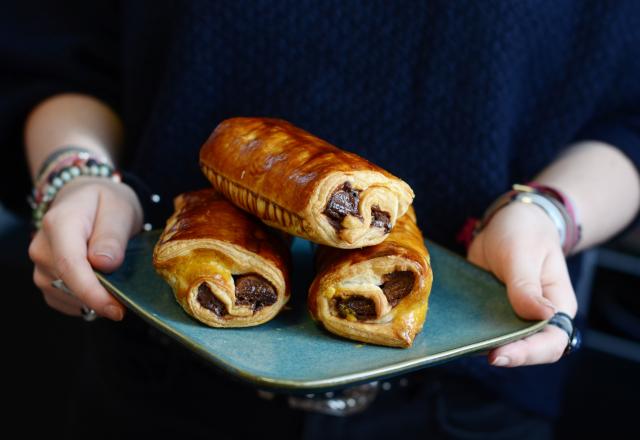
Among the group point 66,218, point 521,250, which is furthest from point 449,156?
point 66,218

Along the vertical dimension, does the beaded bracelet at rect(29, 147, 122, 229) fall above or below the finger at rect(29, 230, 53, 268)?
above

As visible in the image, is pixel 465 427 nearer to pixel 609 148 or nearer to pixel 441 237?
pixel 441 237

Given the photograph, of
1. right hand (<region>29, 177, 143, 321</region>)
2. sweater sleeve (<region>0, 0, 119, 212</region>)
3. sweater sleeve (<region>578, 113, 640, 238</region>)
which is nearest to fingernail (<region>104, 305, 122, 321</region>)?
right hand (<region>29, 177, 143, 321</region>)

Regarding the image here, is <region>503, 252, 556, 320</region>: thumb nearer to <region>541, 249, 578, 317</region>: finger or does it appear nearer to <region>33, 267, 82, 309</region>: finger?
<region>541, 249, 578, 317</region>: finger

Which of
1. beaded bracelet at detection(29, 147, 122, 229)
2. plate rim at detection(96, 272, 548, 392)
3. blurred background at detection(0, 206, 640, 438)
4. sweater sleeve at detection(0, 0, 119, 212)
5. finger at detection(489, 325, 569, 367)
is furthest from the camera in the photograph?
blurred background at detection(0, 206, 640, 438)

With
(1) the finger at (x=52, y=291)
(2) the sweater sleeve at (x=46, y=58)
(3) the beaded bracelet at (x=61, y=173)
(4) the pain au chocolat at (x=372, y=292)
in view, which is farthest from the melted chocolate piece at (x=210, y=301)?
(2) the sweater sleeve at (x=46, y=58)

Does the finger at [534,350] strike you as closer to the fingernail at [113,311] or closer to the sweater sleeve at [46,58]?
the fingernail at [113,311]
